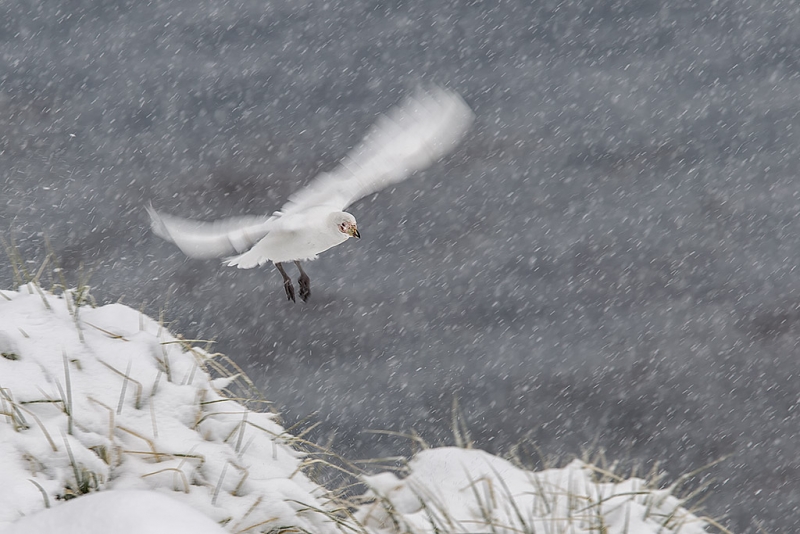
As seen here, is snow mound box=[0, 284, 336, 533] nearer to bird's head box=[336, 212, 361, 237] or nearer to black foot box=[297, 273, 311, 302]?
bird's head box=[336, 212, 361, 237]

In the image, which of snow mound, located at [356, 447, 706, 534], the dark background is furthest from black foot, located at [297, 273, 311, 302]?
the dark background

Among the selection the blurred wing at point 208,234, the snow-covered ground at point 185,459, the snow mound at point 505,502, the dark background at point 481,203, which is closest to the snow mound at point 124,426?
the snow-covered ground at point 185,459

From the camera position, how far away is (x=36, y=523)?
2049 millimetres

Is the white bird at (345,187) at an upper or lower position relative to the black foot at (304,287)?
upper

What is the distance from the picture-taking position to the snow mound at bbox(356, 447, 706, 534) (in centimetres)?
283

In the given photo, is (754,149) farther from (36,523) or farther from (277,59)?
(36,523)

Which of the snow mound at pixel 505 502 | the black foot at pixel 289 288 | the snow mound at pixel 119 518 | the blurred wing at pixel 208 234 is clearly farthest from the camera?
the black foot at pixel 289 288

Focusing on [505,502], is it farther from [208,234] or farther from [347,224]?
[208,234]

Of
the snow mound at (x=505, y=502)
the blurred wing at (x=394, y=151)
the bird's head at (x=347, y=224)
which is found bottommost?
the snow mound at (x=505, y=502)

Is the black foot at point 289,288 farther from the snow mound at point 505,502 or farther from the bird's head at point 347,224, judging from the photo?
the snow mound at point 505,502

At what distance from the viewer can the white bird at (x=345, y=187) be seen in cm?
461

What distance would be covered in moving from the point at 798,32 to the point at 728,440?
1082 centimetres

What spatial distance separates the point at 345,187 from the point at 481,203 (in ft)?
39.0

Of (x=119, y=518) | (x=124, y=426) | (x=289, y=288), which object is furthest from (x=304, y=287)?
(x=119, y=518)
